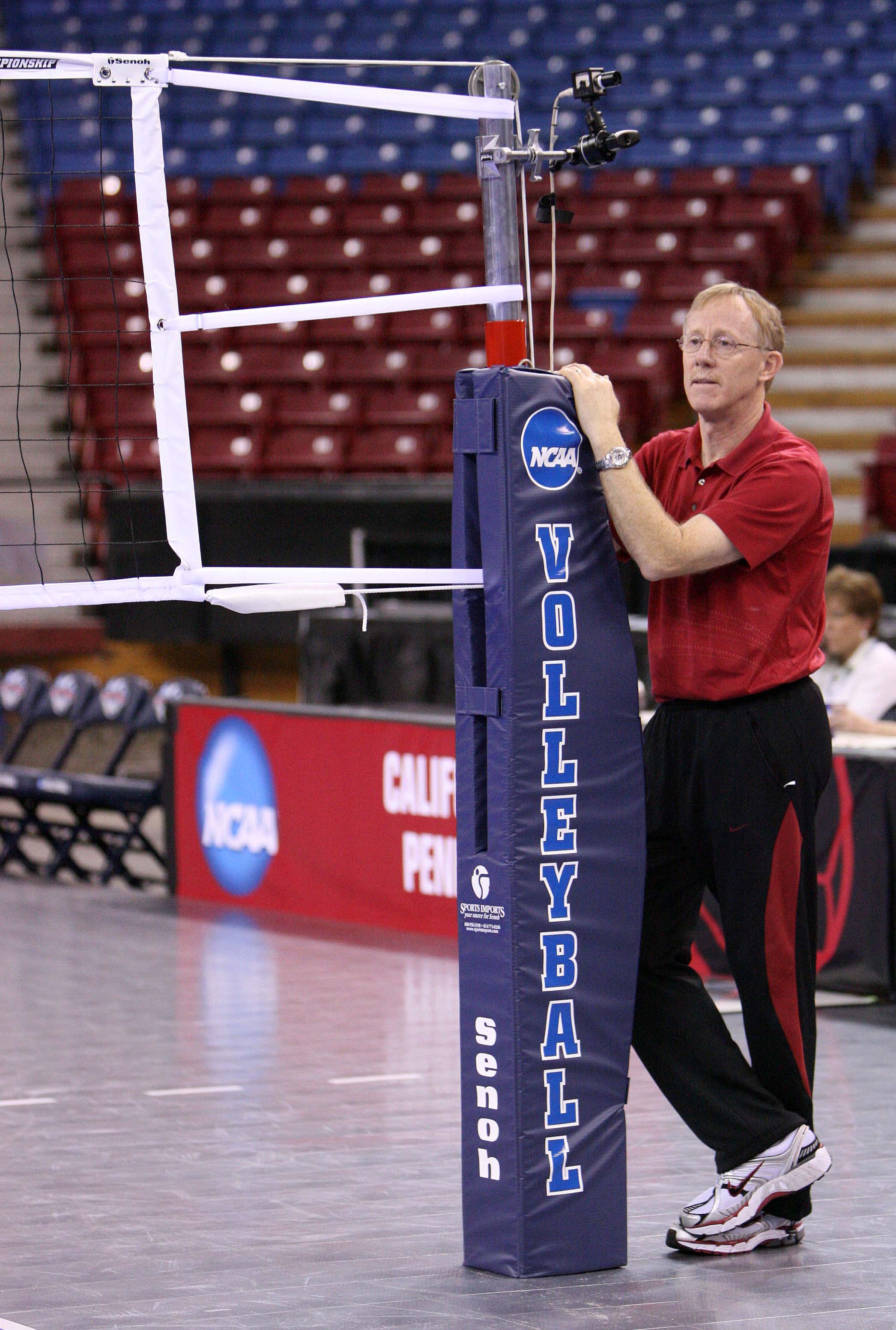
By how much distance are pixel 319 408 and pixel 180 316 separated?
34.2 ft

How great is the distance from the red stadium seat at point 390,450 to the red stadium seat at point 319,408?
166 mm

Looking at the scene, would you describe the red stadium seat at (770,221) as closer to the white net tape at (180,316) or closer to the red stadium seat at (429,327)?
the red stadium seat at (429,327)

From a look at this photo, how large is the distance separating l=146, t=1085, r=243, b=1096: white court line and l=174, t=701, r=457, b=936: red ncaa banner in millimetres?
2226

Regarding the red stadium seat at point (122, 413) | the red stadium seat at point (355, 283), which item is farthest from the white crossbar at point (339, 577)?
the red stadium seat at point (355, 283)

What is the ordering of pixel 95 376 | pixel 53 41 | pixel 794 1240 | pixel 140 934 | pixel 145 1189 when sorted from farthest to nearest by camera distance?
pixel 53 41 → pixel 95 376 → pixel 140 934 → pixel 145 1189 → pixel 794 1240

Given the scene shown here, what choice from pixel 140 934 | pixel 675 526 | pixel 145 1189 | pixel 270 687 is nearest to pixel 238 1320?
pixel 145 1189

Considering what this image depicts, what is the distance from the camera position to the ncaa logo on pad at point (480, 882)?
3615mm

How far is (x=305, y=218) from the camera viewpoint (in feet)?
52.5

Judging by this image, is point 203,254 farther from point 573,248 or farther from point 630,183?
point 630,183

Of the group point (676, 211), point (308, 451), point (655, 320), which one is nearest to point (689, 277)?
point (655, 320)

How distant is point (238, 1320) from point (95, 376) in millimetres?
11863

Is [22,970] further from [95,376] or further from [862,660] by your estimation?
[95,376]

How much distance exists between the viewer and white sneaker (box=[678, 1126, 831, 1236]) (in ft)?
12.0

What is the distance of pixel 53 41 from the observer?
18.9 metres
